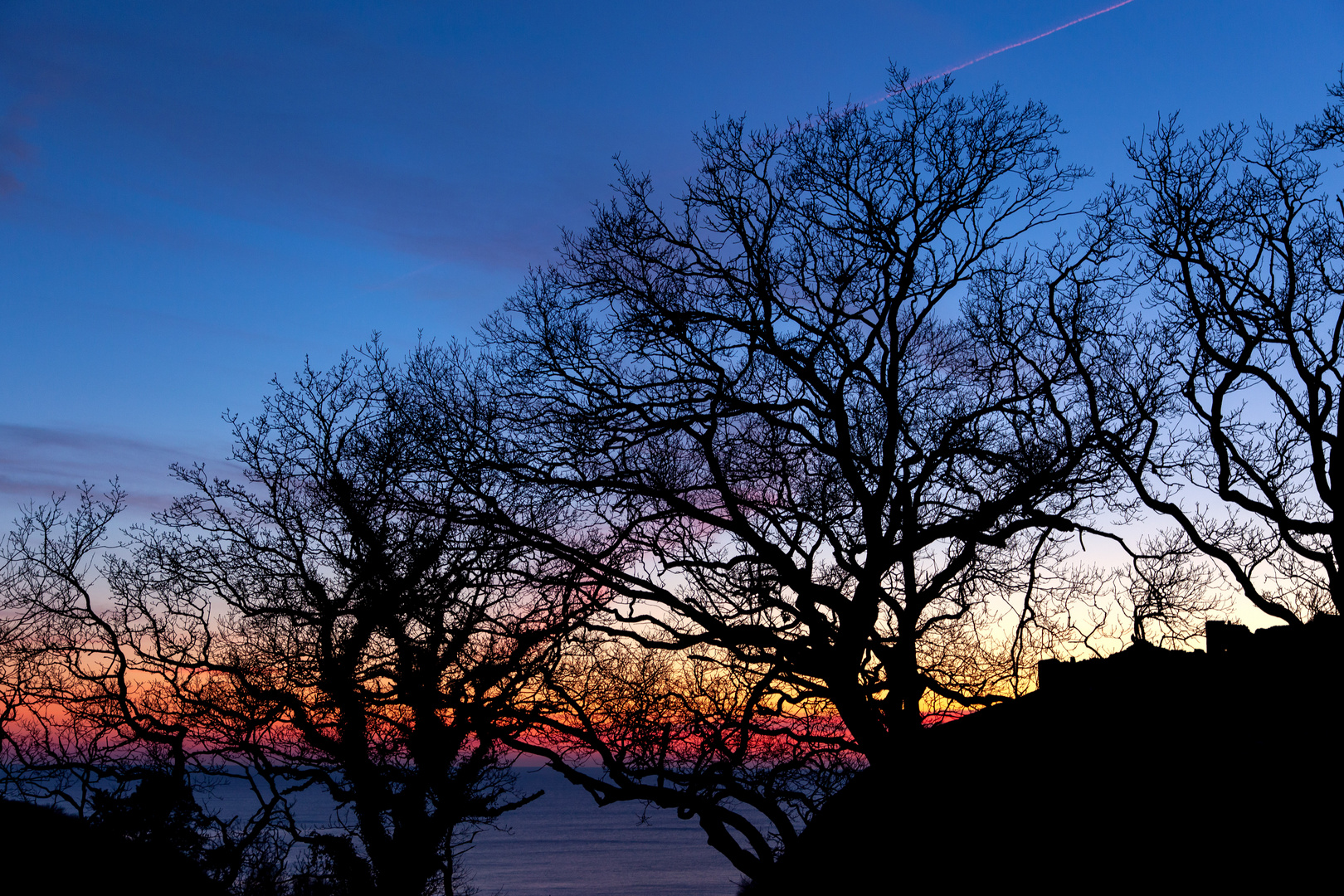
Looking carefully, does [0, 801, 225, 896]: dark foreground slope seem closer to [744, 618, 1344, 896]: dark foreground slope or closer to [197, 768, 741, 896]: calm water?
[744, 618, 1344, 896]: dark foreground slope

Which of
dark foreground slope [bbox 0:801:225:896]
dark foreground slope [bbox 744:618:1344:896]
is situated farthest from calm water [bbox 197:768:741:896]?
dark foreground slope [bbox 744:618:1344:896]

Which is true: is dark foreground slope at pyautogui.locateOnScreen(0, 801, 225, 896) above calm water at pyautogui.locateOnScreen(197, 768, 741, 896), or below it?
above

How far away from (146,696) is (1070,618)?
58.4ft

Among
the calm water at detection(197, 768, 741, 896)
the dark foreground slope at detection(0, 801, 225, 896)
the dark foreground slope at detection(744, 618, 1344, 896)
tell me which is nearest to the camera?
the dark foreground slope at detection(744, 618, 1344, 896)

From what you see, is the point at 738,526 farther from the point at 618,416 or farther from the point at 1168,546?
the point at 1168,546

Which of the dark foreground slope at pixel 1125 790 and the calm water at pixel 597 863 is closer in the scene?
the dark foreground slope at pixel 1125 790

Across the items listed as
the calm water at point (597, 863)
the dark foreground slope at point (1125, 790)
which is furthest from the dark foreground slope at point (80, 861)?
the calm water at point (597, 863)

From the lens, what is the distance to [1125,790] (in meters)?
10.2

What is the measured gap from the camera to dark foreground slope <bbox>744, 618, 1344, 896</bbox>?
351 inches

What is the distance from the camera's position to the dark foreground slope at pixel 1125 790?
8.91 m

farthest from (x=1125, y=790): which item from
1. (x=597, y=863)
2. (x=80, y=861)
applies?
(x=597, y=863)

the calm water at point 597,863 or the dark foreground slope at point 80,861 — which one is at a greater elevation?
the dark foreground slope at point 80,861

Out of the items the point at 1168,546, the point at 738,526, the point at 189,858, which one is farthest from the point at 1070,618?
the point at 189,858

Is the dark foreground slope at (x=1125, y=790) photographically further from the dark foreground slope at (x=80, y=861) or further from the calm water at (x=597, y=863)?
the calm water at (x=597, y=863)
